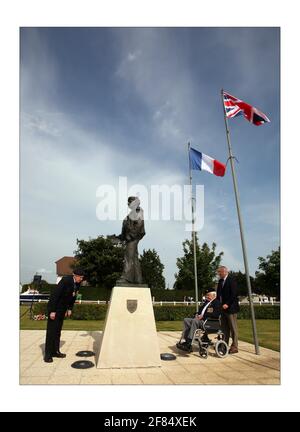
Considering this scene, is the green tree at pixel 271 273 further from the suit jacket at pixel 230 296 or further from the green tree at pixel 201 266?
the suit jacket at pixel 230 296

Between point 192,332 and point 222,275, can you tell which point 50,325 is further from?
point 222,275

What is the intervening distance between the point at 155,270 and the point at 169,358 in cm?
4606

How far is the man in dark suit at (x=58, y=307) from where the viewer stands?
6.05m

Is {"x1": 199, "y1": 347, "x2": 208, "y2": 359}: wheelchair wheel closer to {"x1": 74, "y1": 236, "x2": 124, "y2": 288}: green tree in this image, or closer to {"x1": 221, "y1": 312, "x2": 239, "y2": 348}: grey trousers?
{"x1": 221, "y1": 312, "x2": 239, "y2": 348}: grey trousers

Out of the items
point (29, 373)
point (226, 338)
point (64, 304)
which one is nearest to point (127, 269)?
point (64, 304)

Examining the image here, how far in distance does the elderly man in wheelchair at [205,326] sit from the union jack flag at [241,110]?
495cm

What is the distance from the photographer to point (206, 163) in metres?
11.0

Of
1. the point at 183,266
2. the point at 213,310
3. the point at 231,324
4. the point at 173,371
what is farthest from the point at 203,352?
the point at 183,266

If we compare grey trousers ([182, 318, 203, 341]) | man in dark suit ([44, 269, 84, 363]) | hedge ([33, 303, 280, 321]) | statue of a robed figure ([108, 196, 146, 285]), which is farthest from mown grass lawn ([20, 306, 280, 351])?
man in dark suit ([44, 269, 84, 363])

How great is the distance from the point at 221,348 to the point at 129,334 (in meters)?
2.18

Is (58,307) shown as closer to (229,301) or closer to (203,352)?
(203,352)

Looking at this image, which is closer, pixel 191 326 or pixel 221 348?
pixel 191 326

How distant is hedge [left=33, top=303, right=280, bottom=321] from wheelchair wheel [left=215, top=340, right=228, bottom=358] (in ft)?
35.9

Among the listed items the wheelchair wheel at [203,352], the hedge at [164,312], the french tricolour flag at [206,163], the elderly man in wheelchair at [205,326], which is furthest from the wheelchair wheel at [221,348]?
the hedge at [164,312]
